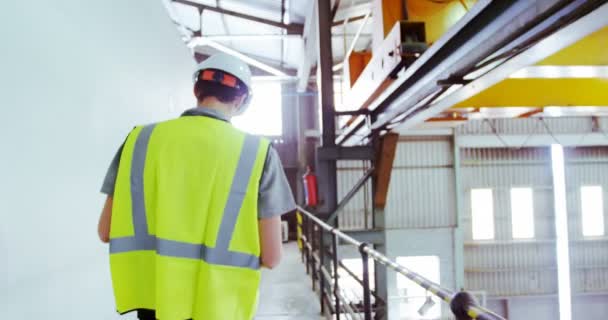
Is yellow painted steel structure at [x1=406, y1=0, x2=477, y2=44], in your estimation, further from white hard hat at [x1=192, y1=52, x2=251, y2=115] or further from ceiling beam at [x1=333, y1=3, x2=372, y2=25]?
ceiling beam at [x1=333, y1=3, x2=372, y2=25]

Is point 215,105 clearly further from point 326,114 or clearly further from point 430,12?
point 326,114

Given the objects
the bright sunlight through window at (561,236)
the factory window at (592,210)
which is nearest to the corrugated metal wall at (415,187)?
the bright sunlight through window at (561,236)

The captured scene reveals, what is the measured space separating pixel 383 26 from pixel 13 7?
3588mm

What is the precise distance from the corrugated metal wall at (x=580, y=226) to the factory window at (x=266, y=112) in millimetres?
10773

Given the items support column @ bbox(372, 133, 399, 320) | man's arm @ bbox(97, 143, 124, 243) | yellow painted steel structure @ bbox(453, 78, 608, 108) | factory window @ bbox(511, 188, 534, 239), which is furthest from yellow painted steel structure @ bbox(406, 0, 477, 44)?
factory window @ bbox(511, 188, 534, 239)

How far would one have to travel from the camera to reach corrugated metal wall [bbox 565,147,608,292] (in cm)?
1574

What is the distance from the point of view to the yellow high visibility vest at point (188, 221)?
4.17 feet

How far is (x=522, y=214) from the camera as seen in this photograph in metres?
15.7

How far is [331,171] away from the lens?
6.64 meters

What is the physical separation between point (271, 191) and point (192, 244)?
11.2 inches

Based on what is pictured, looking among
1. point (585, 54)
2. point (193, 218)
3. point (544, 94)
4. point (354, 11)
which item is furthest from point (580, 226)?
point (193, 218)

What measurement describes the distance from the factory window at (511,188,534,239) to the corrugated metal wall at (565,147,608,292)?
157 centimetres

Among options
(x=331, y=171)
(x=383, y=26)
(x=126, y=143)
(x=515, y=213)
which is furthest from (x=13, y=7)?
(x=515, y=213)

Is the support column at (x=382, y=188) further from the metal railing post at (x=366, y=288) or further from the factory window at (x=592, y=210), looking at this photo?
the factory window at (x=592, y=210)
